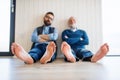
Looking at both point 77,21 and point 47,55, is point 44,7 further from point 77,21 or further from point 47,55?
point 47,55

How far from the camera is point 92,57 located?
2.42 meters

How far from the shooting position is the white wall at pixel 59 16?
11.0ft

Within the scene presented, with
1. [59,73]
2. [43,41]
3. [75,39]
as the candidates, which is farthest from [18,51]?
[75,39]

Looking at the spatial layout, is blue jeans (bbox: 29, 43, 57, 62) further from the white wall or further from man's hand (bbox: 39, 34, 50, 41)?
the white wall

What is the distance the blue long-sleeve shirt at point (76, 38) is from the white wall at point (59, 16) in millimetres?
213

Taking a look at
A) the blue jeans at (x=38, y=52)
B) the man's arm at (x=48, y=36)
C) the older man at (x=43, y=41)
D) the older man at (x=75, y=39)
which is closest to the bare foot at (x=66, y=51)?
the older man at (x=43, y=41)

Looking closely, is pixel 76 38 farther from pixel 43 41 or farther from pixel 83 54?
pixel 43 41

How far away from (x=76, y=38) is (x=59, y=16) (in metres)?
0.55

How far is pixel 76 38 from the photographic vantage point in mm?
3078

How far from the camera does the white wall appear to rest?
3.35 metres

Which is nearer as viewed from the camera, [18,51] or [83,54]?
[18,51]

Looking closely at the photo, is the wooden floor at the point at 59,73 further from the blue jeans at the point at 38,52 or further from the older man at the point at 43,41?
the blue jeans at the point at 38,52

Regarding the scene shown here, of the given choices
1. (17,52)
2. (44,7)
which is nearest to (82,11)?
(44,7)

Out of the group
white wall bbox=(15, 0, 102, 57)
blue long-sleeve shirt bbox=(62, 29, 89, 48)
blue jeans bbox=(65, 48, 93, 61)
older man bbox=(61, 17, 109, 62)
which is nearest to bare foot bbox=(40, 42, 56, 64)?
blue jeans bbox=(65, 48, 93, 61)
